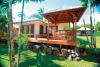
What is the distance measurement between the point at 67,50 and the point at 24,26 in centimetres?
1470

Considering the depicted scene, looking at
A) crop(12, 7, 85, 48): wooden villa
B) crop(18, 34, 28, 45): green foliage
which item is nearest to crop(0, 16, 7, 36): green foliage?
crop(12, 7, 85, 48): wooden villa

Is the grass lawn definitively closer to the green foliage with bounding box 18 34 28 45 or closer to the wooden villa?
the wooden villa

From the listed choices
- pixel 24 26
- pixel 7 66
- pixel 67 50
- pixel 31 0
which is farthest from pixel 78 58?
pixel 24 26

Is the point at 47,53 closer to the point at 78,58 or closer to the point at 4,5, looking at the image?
the point at 78,58

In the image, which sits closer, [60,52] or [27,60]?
[27,60]

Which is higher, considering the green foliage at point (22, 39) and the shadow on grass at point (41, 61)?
the green foliage at point (22, 39)

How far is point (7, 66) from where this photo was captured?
58.2ft

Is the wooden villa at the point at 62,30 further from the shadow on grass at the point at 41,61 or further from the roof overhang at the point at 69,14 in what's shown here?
the shadow on grass at the point at 41,61

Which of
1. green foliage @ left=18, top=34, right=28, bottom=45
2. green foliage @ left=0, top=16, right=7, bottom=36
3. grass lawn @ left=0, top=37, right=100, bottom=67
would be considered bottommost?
grass lawn @ left=0, top=37, right=100, bottom=67

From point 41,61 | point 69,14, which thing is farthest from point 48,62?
point 69,14

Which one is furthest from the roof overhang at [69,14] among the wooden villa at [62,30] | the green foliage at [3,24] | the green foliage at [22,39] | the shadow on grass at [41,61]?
the green foliage at [3,24]

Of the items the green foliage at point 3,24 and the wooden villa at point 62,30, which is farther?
the green foliage at point 3,24

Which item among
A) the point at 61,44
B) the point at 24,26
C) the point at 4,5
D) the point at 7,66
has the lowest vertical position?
the point at 7,66

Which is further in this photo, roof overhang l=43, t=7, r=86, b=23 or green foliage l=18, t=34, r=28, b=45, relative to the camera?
green foliage l=18, t=34, r=28, b=45
